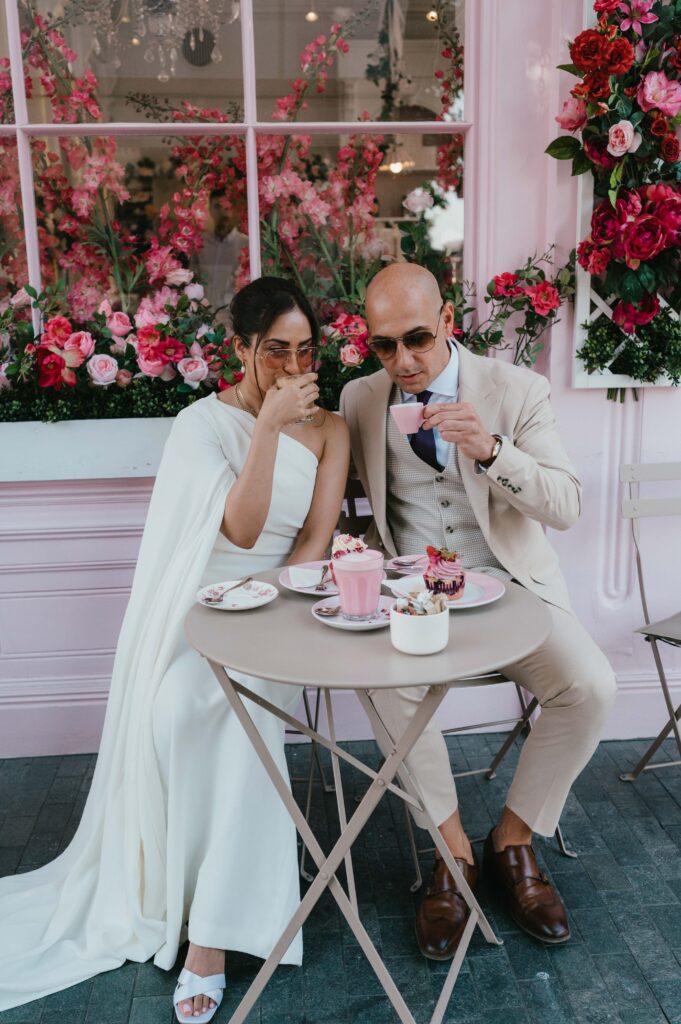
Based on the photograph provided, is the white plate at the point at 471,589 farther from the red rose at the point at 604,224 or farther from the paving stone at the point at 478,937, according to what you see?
the red rose at the point at 604,224

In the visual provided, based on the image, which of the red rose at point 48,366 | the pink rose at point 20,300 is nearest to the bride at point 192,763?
the red rose at point 48,366

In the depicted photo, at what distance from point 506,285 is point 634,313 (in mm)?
436

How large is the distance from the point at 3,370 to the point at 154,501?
Result: 1.01 metres

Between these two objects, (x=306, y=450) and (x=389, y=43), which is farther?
(x=389, y=43)

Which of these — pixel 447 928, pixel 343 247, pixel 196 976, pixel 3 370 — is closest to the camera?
pixel 196 976

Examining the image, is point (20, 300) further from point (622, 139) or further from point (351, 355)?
point (622, 139)

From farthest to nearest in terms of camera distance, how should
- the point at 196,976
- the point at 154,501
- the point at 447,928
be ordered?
the point at 154,501 < the point at 447,928 < the point at 196,976

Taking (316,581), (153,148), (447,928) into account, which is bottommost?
(447,928)

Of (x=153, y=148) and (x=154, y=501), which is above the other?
(x=153, y=148)

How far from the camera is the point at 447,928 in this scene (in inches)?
85.9

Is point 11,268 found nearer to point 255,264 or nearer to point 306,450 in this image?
point 255,264

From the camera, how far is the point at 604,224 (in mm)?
2871

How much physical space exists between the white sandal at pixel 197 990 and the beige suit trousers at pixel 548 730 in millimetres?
608

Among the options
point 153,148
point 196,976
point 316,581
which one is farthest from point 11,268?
point 196,976
